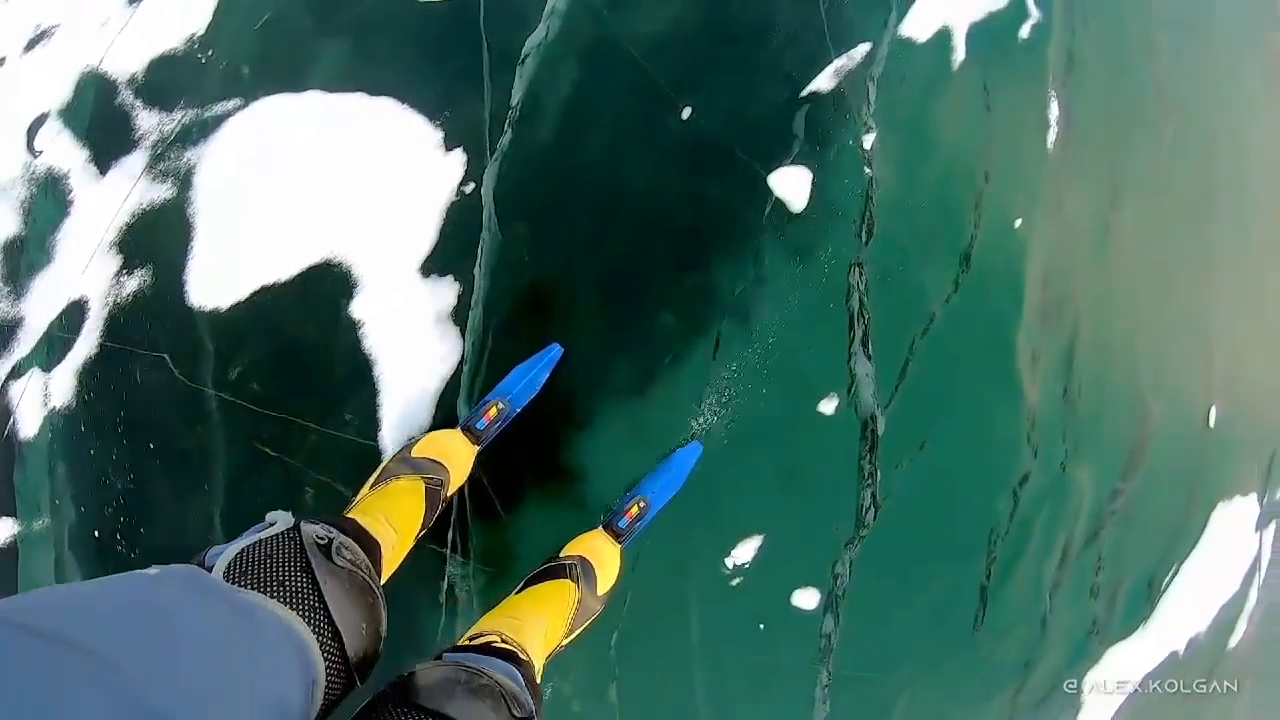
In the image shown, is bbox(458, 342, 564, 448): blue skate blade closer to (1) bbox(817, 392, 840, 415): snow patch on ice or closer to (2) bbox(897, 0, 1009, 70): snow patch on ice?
(1) bbox(817, 392, 840, 415): snow patch on ice

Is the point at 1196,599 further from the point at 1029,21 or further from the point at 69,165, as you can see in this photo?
the point at 69,165

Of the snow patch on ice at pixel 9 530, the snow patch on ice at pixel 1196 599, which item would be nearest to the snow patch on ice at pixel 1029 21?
the snow patch on ice at pixel 1196 599

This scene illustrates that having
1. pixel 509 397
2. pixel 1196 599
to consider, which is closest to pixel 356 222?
pixel 509 397

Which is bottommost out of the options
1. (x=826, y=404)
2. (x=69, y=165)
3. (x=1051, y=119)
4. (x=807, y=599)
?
(x=807, y=599)

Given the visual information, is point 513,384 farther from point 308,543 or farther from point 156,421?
point 156,421

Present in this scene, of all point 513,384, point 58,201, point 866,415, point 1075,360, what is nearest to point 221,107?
point 58,201

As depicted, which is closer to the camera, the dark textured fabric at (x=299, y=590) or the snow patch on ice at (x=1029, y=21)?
the dark textured fabric at (x=299, y=590)

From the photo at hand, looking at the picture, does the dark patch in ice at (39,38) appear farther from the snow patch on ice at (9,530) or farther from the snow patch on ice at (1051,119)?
the snow patch on ice at (1051,119)
